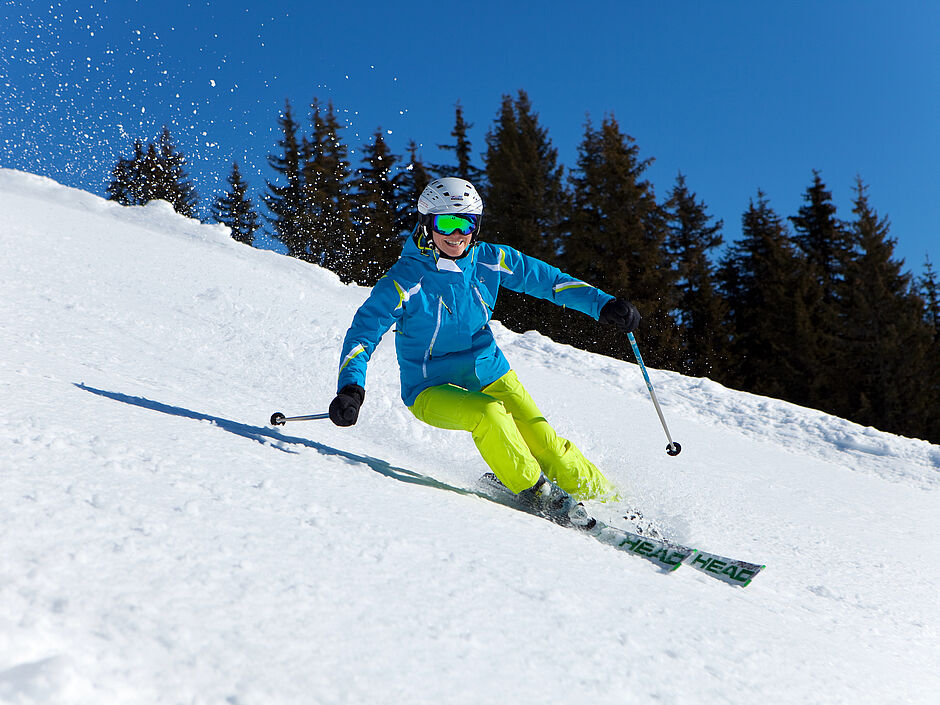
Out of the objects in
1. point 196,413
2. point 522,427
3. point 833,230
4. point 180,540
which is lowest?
point 180,540

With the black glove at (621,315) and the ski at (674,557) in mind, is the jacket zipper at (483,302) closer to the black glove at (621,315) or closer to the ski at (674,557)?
the black glove at (621,315)

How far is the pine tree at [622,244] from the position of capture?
22.4 m

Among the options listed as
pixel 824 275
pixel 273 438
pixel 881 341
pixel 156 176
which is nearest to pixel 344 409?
pixel 273 438

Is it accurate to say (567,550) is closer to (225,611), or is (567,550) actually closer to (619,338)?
(225,611)

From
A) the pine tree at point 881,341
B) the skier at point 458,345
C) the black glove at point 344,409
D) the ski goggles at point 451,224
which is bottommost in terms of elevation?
the black glove at point 344,409

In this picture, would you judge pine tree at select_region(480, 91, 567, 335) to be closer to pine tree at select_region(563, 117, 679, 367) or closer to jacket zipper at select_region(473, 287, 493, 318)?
pine tree at select_region(563, 117, 679, 367)

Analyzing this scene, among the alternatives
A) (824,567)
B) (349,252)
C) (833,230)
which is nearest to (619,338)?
(833,230)

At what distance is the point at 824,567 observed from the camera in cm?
340

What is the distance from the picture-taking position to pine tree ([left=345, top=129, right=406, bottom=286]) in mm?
31000

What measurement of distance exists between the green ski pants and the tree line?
732 inches

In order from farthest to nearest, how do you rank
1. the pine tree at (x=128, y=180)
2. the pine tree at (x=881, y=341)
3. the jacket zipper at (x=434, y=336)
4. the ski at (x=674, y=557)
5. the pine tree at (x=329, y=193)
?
1. the pine tree at (x=128, y=180)
2. the pine tree at (x=329, y=193)
3. the pine tree at (x=881, y=341)
4. the jacket zipper at (x=434, y=336)
5. the ski at (x=674, y=557)

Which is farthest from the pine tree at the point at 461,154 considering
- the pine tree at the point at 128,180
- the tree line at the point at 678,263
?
the pine tree at the point at 128,180

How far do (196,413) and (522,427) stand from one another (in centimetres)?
170

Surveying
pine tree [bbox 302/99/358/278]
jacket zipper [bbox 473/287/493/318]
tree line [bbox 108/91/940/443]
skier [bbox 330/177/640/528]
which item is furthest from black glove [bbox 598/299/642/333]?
pine tree [bbox 302/99/358/278]
